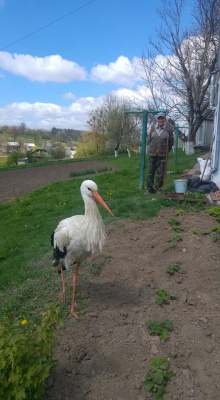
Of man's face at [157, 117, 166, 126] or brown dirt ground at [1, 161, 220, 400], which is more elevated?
man's face at [157, 117, 166, 126]

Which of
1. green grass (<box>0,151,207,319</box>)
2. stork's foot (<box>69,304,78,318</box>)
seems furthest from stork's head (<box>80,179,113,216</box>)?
green grass (<box>0,151,207,319</box>)

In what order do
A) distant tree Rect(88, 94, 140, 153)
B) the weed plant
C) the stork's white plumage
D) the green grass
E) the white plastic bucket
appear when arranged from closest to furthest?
the weed plant < the stork's white plumage < the green grass < the white plastic bucket < distant tree Rect(88, 94, 140, 153)

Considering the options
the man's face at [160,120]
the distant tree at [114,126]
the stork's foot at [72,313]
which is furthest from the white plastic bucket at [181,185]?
the distant tree at [114,126]

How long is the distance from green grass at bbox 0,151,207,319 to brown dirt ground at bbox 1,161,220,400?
53 centimetres

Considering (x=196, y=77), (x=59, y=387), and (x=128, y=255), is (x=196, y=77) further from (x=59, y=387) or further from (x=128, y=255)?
(x=59, y=387)

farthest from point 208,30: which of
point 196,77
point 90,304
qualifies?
point 90,304

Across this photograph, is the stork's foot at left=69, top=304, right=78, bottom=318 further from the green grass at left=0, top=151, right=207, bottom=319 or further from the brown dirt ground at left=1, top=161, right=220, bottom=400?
the green grass at left=0, top=151, right=207, bottom=319

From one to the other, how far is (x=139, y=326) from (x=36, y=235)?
5.03 m

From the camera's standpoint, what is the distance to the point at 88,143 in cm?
5609

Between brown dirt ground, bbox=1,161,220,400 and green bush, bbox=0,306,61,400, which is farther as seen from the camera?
brown dirt ground, bbox=1,161,220,400

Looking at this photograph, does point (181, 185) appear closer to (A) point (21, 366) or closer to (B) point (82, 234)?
(B) point (82, 234)

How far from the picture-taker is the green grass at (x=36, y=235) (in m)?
4.71

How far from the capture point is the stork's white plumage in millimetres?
4098

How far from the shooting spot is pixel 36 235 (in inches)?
329
